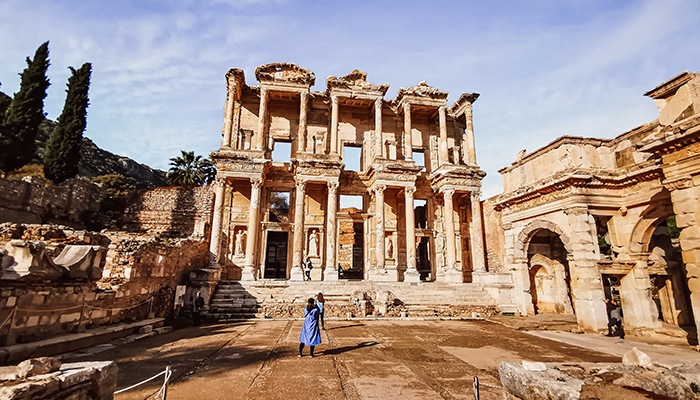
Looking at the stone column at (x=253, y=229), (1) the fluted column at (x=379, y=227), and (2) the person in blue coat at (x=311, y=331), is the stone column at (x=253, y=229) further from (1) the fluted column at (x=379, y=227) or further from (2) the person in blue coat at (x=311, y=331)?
(2) the person in blue coat at (x=311, y=331)

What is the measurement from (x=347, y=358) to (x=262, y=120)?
57.1 feet

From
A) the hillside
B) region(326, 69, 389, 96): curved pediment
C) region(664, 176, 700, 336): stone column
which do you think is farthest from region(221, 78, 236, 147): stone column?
region(664, 176, 700, 336): stone column

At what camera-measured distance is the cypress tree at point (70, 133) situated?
23516 mm

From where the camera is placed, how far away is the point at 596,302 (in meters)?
10.7

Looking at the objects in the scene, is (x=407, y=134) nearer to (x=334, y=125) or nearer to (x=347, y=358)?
(x=334, y=125)

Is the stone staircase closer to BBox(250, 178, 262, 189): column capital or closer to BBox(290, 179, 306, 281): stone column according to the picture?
BBox(290, 179, 306, 281): stone column

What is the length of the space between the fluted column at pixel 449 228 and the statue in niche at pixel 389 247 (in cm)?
354

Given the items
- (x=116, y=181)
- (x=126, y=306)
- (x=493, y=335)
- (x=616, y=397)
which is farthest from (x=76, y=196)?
(x=616, y=397)

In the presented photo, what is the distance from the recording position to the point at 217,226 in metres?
18.7

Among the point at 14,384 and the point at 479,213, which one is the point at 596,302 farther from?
the point at 14,384

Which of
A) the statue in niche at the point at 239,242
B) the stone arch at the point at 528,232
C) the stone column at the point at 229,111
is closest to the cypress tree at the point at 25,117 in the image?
the stone column at the point at 229,111

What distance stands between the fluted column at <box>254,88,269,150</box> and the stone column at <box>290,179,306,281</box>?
3.55 m

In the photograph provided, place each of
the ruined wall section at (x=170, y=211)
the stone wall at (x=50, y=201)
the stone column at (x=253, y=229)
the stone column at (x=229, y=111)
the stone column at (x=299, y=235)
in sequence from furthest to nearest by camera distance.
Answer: the ruined wall section at (x=170, y=211) < the stone column at (x=229, y=111) < the stone wall at (x=50, y=201) < the stone column at (x=253, y=229) < the stone column at (x=299, y=235)

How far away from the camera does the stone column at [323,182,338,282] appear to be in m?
18.6
